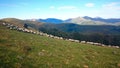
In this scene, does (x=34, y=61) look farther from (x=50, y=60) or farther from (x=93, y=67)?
(x=93, y=67)

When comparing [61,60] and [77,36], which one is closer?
[61,60]

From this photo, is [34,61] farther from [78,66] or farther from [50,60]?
[78,66]

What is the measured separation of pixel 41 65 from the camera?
2227cm

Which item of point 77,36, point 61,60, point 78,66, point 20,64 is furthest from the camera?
point 77,36

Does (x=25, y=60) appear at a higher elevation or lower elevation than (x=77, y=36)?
higher

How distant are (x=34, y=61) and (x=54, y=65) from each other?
3216 millimetres

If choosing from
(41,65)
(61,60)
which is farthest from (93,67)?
(41,65)

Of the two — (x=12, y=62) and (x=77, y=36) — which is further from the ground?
(x=12, y=62)

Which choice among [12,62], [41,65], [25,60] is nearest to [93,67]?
[41,65]

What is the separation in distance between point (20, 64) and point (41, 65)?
123 inches

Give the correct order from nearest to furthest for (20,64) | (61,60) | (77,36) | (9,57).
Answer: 1. (20,64)
2. (9,57)
3. (61,60)
4. (77,36)

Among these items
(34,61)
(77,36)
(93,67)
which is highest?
(34,61)

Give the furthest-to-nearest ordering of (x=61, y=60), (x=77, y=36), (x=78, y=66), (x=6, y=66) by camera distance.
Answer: (x=77, y=36) < (x=61, y=60) < (x=78, y=66) < (x=6, y=66)

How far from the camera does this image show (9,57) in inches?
886
